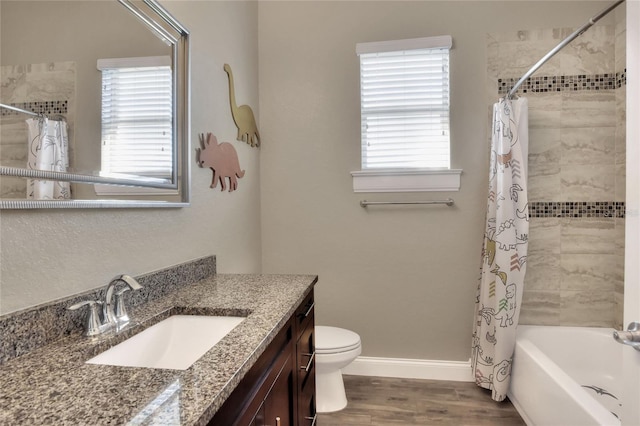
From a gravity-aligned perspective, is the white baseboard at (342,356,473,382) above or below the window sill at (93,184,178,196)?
below

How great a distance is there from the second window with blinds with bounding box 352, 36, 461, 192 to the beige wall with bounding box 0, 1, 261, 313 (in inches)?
31.9

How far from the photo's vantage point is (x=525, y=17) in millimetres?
2461

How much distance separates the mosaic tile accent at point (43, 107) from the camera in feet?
2.95

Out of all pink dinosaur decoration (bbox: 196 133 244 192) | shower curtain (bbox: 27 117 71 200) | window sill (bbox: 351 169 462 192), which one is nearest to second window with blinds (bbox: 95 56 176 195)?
shower curtain (bbox: 27 117 71 200)

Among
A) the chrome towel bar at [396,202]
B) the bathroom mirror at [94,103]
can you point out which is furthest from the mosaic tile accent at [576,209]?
Answer: the bathroom mirror at [94,103]

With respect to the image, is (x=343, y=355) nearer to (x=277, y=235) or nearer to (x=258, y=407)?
(x=277, y=235)

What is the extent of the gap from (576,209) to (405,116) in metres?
1.30

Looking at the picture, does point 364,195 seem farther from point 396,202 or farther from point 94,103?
point 94,103

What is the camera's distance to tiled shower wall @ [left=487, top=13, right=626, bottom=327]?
2389 millimetres

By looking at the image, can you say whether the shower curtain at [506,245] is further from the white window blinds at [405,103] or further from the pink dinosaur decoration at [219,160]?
the pink dinosaur decoration at [219,160]

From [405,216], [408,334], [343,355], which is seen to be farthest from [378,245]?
[343,355]

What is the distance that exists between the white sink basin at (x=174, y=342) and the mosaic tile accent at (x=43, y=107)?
0.65m

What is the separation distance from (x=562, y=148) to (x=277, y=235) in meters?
2.06

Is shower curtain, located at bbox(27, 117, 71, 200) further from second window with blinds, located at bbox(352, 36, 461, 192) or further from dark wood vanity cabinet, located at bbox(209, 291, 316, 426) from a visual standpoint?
second window with blinds, located at bbox(352, 36, 461, 192)
